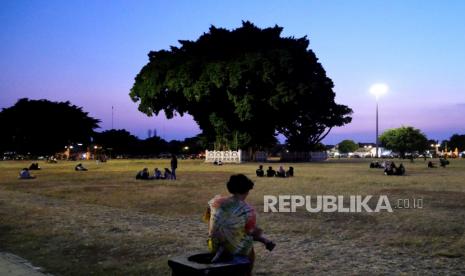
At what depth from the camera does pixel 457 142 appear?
156875mm

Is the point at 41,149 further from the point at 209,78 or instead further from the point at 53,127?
the point at 209,78

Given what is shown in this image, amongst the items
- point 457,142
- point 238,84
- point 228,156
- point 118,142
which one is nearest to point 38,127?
point 118,142

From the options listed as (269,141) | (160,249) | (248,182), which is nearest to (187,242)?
(160,249)

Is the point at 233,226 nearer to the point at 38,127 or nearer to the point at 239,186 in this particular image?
the point at 239,186

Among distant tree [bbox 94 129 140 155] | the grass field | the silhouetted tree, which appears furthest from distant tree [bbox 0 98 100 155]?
the silhouetted tree

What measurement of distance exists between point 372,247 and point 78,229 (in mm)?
6659

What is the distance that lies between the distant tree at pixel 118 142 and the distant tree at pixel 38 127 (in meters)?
35.8

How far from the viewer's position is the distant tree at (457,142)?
155 meters

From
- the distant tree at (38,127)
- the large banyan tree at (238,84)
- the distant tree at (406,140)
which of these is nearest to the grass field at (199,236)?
the large banyan tree at (238,84)

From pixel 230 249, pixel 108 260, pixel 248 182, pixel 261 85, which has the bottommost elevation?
pixel 108 260

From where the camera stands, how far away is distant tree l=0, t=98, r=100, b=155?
95.4m

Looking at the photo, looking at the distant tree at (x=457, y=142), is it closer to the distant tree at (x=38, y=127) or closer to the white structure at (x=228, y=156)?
the distant tree at (x=38, y=127)

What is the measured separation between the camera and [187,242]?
31.9 ft

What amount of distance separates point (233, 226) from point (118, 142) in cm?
14243
